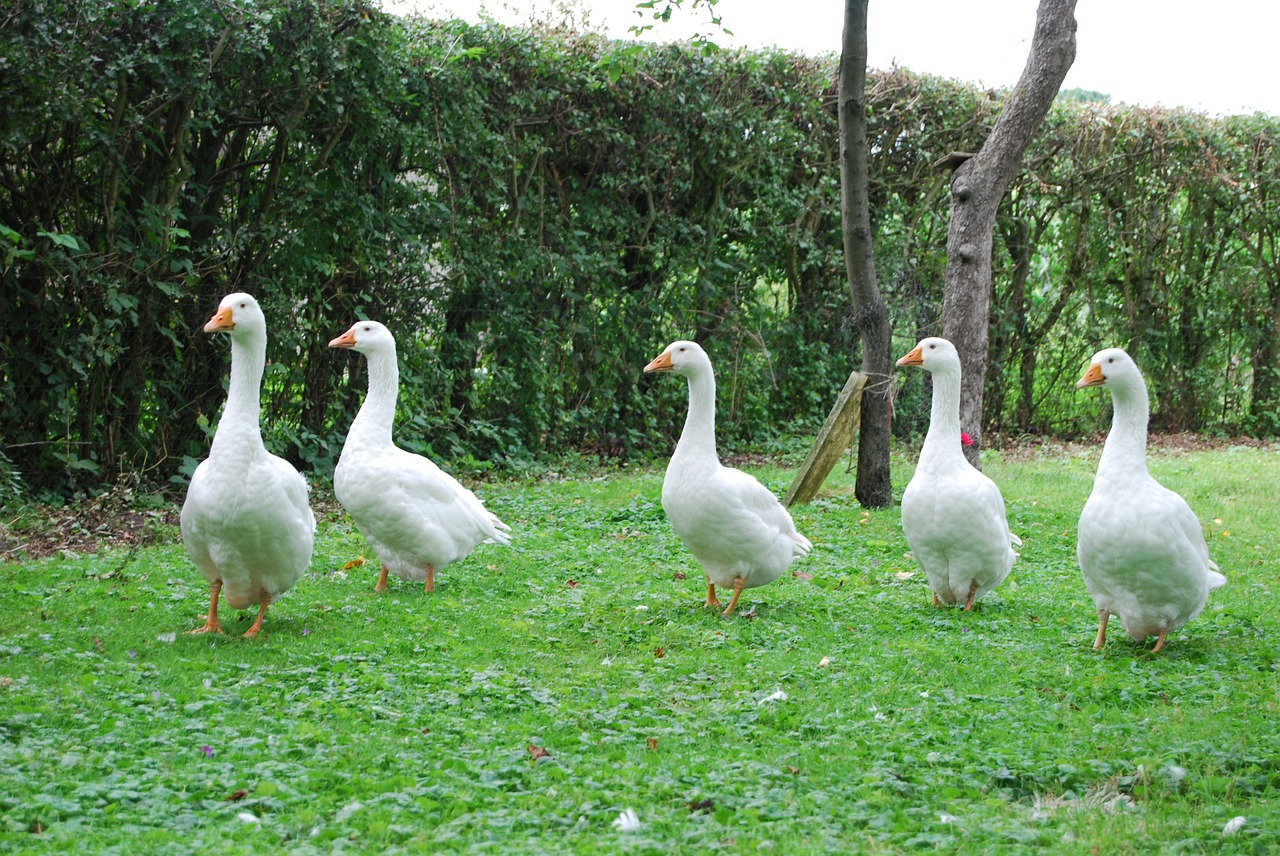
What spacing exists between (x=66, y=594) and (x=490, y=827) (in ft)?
14.1

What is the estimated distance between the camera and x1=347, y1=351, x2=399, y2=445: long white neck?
24.4 ft

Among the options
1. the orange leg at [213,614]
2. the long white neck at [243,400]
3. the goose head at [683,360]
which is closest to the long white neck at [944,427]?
the goose head at [683,360]

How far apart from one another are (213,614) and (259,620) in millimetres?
254

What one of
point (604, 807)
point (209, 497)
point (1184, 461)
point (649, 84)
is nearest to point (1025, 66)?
point (649, 84)

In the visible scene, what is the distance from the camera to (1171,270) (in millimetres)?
18156

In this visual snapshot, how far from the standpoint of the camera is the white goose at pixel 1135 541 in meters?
5.63

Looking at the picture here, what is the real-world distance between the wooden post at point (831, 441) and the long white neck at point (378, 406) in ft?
13.8

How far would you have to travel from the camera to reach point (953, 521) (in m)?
6.66

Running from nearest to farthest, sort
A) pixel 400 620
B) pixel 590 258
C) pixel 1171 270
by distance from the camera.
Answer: pixel 400 620, pixel 590 258, pixel 1171 270

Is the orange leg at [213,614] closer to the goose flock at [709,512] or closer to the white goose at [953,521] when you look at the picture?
the goose flock at [709,512]

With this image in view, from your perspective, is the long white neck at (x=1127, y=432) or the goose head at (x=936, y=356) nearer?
the long white neck at (x=1127, y=432)

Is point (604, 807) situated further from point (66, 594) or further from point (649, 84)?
point (649, 84)

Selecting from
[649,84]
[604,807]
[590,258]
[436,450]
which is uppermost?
[649,84]

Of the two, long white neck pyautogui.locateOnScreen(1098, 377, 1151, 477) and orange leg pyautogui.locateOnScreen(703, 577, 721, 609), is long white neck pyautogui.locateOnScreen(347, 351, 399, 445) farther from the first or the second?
A: long white neck pyautogui.locateOnScreen(1098, 377, 1151, 477)
